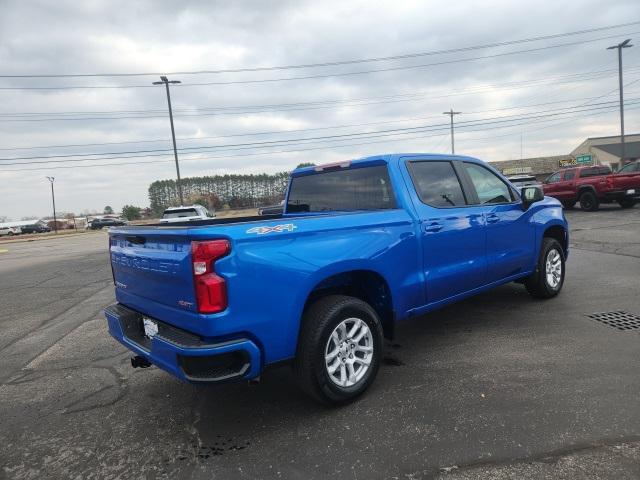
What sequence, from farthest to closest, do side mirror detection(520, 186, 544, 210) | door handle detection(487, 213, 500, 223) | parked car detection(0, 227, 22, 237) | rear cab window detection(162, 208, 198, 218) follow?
1. parked car detection(0, 227, 22, 237)
2. rear cab window detection(162, 208, 198, 218)
3. side mirror detection(520, 186, 544, 210)
4. door handle detection(487, 213, 500, 223)

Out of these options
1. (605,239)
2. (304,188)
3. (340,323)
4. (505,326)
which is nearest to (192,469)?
(340,323)

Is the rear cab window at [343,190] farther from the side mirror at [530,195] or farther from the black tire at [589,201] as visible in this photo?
the black tire at [589,201]

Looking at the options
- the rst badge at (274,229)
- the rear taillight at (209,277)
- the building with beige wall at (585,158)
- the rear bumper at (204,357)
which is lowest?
the rear bumper at (204,357)

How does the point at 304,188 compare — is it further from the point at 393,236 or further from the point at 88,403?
the point at 88,403

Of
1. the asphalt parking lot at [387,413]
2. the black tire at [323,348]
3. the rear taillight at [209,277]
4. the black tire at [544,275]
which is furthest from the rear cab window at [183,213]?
the rear taillight at [209,277]

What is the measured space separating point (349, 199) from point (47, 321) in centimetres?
508

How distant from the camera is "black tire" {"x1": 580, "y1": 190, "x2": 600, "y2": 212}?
59.2 feet

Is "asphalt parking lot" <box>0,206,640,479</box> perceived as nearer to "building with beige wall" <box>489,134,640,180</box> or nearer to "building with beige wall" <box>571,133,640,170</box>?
"building with beige wall" <box>489,134,640,180</box>

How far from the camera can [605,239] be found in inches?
430

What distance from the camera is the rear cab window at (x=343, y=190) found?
4.03m

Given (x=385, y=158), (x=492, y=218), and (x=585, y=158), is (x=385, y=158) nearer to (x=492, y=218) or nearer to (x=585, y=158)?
(x=492, y=218)

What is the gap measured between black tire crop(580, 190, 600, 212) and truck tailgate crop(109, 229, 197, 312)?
19189 mm

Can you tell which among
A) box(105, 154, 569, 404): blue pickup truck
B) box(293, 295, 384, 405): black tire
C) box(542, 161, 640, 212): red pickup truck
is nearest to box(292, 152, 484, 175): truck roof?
box(105, 154, 569, 404): blue pickup truck

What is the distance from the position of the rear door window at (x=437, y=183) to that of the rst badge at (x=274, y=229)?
154 centimetres
